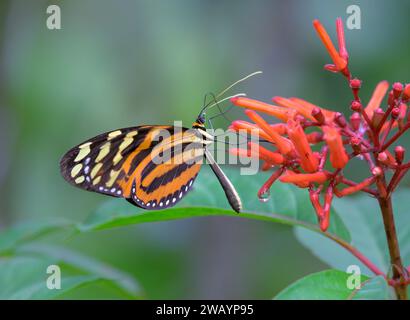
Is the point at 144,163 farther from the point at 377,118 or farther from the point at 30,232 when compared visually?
the point at 377,118

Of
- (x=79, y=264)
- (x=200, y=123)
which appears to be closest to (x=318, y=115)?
(x=200, y=123)

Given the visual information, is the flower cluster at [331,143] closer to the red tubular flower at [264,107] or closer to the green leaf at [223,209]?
the red tubular flower at [264,107]

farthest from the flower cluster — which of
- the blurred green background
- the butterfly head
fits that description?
the blurred green background

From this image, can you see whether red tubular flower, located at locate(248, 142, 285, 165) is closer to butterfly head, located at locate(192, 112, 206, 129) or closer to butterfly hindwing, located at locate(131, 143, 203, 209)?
butterfly hindwing, located at locate(131, 143, 203, 209)

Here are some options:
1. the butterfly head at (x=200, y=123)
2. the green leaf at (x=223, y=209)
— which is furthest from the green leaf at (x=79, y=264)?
the butterfly head at (x=200, y=123)

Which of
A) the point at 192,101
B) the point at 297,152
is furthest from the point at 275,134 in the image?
the point at 192,101

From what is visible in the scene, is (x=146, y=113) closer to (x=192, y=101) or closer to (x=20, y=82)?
(x=192, y=101)
